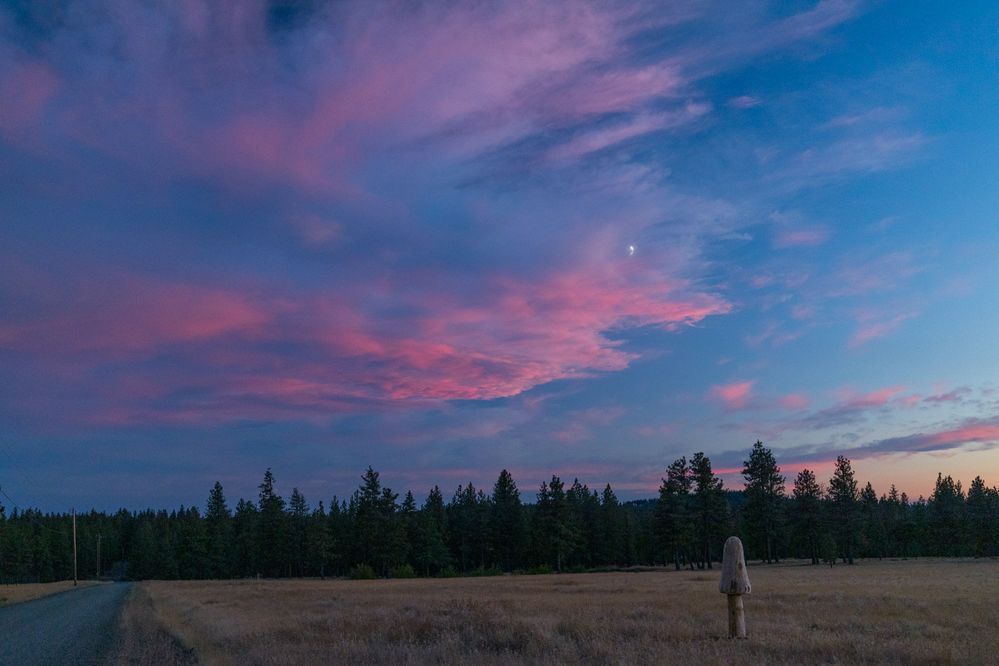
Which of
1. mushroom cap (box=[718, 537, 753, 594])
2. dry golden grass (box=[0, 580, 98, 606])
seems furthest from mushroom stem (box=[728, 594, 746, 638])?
dry golden grass (box=[0, 580, 98, 606])

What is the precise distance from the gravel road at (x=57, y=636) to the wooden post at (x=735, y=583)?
14.4 metres

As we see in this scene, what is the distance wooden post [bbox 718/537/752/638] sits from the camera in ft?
50.3

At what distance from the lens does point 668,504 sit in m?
86.2

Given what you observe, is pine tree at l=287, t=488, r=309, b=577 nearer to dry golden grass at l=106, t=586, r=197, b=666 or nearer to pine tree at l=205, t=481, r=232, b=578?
pine tree at l=205, t=481, r=232, b=578

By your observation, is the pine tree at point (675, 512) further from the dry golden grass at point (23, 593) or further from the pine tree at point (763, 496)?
the dry golden grass at point (23, 593)

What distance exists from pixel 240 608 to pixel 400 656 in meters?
21.2

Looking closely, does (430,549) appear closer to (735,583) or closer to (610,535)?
(610,535)

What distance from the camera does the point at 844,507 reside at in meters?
85.2

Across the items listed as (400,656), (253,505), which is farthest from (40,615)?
(253,505)

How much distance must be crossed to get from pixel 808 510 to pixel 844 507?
5.83m

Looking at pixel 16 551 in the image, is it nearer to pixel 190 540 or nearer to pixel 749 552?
pixel 190 540

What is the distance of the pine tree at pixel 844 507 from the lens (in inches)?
3305

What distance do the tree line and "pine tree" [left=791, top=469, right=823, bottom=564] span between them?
0.40ft

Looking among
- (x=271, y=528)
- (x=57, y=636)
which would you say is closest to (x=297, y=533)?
(x=271, y=528)
